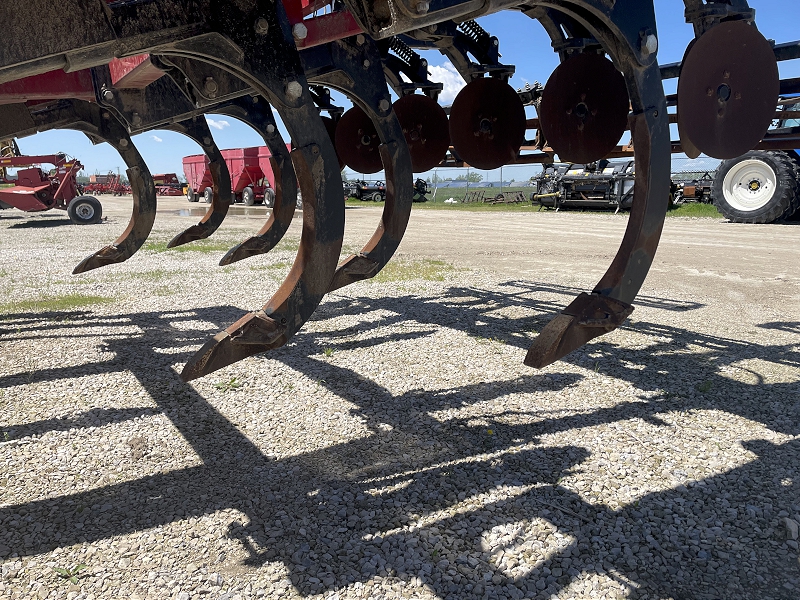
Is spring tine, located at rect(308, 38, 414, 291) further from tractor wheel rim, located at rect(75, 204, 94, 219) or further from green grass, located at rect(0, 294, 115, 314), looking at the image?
tractor wheel rim, located at rect(75, 204, 94, 219)

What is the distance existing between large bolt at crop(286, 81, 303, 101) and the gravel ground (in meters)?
1.39

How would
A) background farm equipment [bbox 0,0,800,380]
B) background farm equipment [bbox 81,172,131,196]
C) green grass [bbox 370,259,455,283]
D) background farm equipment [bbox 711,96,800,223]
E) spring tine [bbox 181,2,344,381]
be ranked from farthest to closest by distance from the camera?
background farm equipment [bbox 81,172,131,196] < background farm equipment [bbox 711,96,800,223] < green grass [bbox 370,259,455,283] < spring tine [bbox 181,2,344,381] < background farm equipment [bbox 0,0,800,380]

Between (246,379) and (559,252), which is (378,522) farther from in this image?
(559,252)

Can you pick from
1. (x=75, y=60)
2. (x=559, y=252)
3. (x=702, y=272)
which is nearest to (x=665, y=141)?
(x=75, y=60)

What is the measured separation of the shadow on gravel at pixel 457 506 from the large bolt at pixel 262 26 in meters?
1.57

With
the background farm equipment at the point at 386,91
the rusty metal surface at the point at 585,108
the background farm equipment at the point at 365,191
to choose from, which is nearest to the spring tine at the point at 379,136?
the background farm equipment at the point at 386,91

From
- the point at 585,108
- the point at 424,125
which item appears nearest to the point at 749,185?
the point at 424,125

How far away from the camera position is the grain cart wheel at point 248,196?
2293 centimetres

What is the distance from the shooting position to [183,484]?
2.35 metres

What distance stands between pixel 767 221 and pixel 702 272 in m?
6.17

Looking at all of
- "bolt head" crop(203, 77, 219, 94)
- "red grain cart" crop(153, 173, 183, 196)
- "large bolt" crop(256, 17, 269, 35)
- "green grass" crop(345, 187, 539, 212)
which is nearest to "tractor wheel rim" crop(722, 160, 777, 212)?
"green grass" crop(345, 187, 539, 212)

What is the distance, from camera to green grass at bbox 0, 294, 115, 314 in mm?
5367

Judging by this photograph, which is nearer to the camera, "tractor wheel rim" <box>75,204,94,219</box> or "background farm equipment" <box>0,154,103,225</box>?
"background farm equipment" <box>0,154,103,225</box>

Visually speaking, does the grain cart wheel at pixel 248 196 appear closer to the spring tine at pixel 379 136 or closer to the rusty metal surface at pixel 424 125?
the rusty metal surface at pixel 424 125
